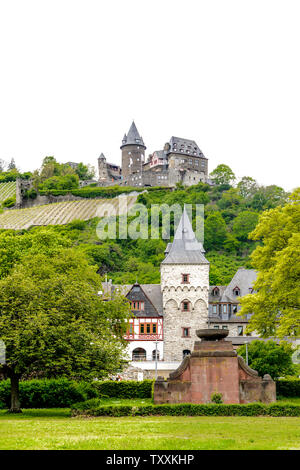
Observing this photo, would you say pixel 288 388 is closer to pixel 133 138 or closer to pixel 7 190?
pixel 133 138

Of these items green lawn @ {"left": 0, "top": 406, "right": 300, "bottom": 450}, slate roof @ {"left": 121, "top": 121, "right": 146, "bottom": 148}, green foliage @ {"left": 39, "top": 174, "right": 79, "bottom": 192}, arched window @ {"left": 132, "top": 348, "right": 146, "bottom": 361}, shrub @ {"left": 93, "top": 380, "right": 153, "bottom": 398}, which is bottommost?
shrub @ {"left": 93, "top": 380, "right": 153, "bottom": 398}

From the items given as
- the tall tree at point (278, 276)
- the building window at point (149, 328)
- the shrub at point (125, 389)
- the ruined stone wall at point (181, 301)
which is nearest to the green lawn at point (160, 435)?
the tall tree at point (278, 276)

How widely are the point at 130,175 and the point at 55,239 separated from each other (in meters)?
95.8

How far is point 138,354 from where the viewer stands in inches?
2218

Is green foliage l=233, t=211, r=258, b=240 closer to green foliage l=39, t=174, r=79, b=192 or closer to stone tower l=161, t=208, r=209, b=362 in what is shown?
stone tower l=161, t=208, r=209, b=362

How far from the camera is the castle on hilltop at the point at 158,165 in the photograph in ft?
472

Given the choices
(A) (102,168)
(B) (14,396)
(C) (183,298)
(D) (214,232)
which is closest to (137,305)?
(C) (183,298)

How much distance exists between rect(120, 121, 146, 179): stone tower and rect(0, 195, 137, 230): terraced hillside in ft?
80.5

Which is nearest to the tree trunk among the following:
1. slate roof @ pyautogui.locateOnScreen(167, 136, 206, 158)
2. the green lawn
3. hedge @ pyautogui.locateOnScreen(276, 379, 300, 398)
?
the green lawn

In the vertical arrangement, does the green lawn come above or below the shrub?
above

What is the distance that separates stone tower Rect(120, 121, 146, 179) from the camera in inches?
6220

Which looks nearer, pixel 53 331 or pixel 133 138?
pixel 53 331

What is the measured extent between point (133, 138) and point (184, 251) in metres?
107
